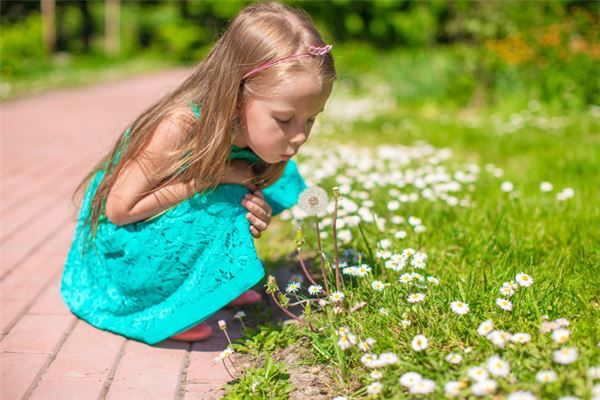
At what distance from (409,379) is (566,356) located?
39cm

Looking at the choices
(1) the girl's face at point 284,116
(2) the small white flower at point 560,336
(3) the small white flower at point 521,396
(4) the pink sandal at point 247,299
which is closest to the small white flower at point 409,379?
(3) the small white flower at point 521,396

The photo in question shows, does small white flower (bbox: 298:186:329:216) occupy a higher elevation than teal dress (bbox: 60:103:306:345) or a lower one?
higher

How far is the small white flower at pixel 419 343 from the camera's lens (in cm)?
171

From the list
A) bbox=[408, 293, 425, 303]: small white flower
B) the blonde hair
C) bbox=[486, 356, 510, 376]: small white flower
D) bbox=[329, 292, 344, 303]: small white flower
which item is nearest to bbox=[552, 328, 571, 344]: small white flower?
bbox=[486, 356, 510, 376]: small white flower

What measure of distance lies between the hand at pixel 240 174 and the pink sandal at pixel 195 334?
21.3 inches

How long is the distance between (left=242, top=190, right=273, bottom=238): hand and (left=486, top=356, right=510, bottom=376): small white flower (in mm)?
962

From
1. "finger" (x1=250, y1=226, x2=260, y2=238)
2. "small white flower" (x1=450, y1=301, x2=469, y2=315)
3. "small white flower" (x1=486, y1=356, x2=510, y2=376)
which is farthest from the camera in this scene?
"finger" (x1=250, y1=226, x2=260, y2=238)

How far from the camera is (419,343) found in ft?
5.71

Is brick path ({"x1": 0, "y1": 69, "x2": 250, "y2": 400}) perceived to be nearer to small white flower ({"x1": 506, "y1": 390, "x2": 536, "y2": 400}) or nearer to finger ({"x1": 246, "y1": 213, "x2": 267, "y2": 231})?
finger ({"x1": 246, "y1": 213, "x2": 267, "y2": 231})

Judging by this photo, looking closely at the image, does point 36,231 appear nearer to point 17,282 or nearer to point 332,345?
point 17,282

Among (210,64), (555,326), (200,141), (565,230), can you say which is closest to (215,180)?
(200,141)

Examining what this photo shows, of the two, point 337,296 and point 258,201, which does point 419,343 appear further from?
point 258,201

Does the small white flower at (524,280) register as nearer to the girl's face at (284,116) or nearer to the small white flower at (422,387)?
the small white flower at (422,387)

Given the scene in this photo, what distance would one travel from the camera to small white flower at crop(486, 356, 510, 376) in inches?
60.7
